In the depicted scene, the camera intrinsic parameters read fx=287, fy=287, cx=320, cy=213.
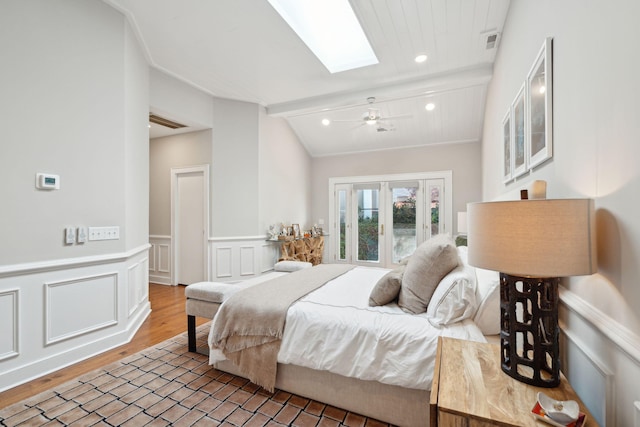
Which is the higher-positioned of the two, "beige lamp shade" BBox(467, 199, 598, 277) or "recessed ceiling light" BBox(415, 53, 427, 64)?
"recessed ceiling light" BBox(415, 53, 427, 64)

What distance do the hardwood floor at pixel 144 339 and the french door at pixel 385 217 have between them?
340 cm

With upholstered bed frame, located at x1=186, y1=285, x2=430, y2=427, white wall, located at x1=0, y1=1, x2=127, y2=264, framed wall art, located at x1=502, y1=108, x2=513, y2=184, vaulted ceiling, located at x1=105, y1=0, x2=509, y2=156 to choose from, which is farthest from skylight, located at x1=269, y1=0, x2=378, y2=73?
upholstered bed frame, located at x1=186, y1=285, x2=430, y2=427

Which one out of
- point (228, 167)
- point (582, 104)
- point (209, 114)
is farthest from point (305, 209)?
point (582, 104)

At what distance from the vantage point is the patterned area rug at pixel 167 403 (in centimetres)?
167

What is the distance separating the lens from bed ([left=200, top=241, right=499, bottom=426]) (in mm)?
1548

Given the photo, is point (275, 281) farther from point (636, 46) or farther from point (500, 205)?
point (636, 46)

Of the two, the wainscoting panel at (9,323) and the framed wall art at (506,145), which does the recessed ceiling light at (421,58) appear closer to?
the framed wall art at (506,145)

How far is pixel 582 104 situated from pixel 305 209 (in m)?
5.37

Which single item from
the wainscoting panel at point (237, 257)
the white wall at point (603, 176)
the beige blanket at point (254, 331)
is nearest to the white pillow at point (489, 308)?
the white wall at point (603, 176)

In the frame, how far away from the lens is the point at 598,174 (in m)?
1.02

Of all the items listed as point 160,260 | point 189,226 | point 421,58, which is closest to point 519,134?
point 421,58

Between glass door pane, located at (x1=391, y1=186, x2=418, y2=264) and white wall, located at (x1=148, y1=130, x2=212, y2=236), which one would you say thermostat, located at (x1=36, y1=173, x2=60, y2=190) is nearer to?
white wall, located at (x1=148, y1=130, x2=212, y2=236)

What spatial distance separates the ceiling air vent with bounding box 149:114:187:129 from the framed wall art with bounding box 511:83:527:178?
423cm

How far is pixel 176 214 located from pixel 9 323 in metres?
2.94
